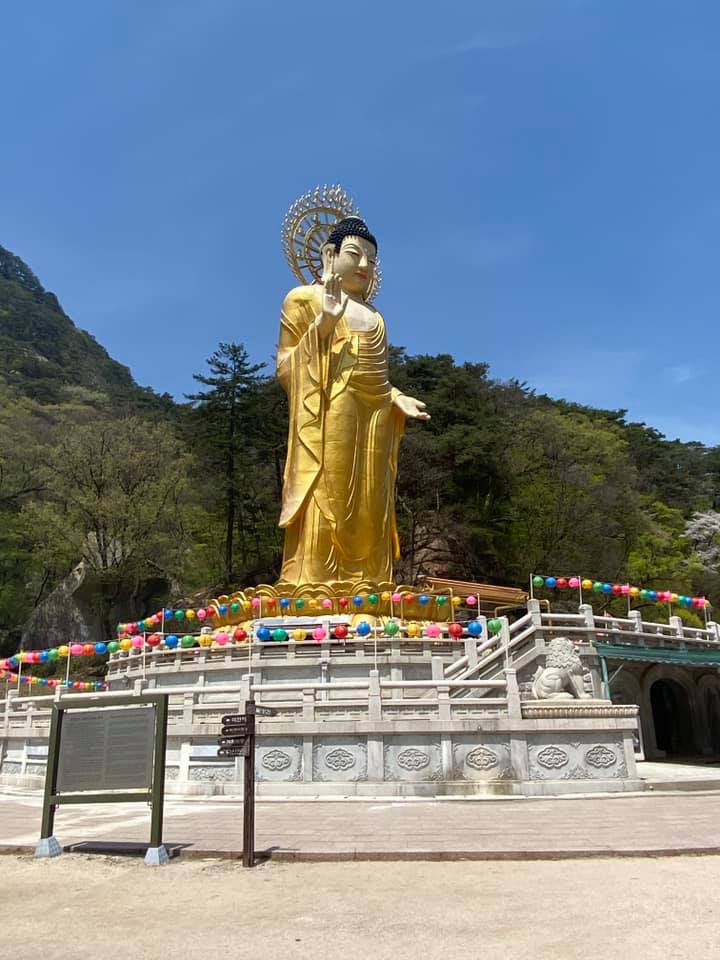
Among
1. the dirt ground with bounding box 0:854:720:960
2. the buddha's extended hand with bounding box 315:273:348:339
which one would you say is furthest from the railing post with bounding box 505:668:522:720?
the buddha's extended hand with bounding box 315:273:348:339

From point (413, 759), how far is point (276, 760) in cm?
164

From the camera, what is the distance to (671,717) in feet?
55.4

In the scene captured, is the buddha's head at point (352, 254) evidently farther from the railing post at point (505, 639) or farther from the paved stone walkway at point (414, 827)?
the paved stone walkway at point (414, 827)

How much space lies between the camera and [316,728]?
916 centimetres

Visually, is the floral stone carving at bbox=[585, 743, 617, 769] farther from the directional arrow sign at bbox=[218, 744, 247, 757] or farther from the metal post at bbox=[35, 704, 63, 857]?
the metal post at bbox=[35, 704, 63, 857]

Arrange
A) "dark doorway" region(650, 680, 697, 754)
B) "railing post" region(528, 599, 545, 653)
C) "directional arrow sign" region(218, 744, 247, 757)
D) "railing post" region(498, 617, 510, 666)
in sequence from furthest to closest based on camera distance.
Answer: "dark doorway" region(650, 680, 697, 754)
"railing post" region(528, 599, 545, 653)
"railing post" region(498, 617, 510, 666)
"directional arrow sign" region(218, 744, 247, 757)

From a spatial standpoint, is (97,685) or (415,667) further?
(97,685)

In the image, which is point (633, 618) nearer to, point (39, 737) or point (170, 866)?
point (39, 737)

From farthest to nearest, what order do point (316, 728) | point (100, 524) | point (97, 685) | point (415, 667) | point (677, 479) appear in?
point (677, 479)
point (100, 524)
point (97, 685)
point (415, 667)
point (316, 728)

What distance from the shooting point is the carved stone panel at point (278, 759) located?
30.2 ft

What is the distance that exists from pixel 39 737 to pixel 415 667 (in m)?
6.57

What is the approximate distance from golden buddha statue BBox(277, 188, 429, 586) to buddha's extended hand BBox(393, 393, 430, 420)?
25 mm

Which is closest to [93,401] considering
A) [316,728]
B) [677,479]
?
[677,479]

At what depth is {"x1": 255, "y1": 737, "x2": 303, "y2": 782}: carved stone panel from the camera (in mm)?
9219
